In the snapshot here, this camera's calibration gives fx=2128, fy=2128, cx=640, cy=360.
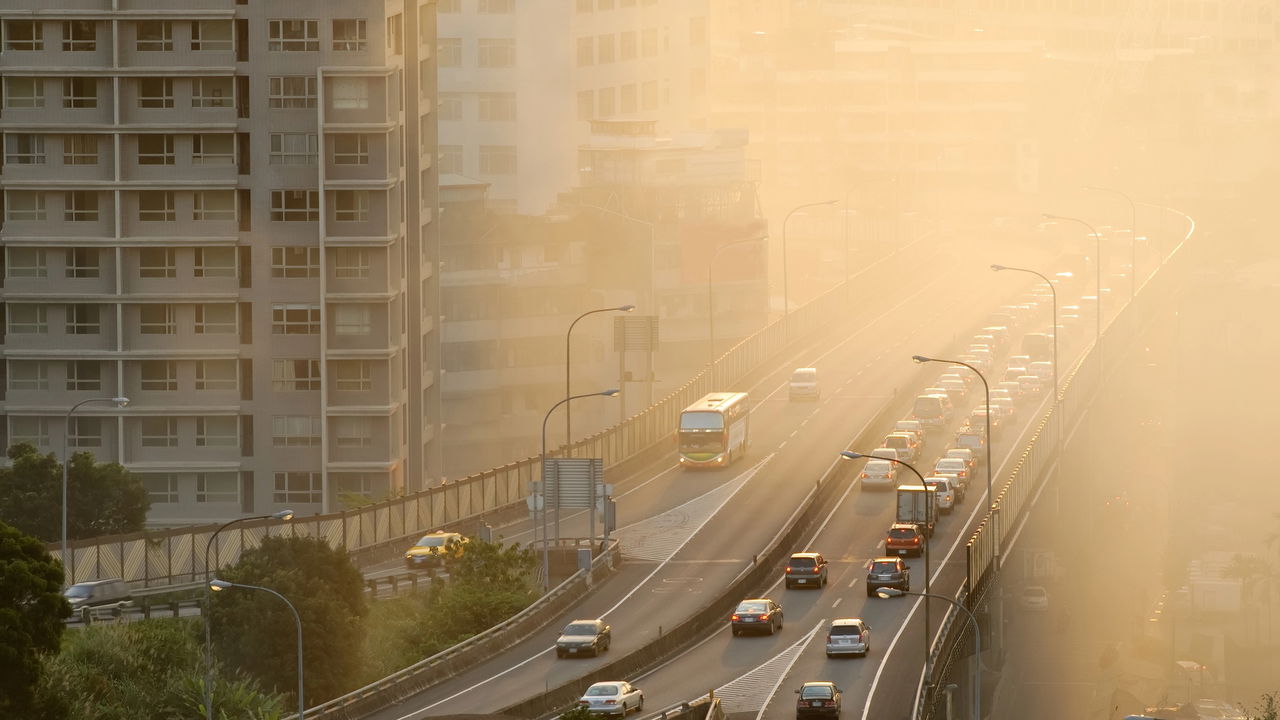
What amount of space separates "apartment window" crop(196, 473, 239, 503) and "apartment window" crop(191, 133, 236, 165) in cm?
1616

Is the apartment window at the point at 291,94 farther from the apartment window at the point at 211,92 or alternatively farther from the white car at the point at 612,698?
the white car at the point at 612,698

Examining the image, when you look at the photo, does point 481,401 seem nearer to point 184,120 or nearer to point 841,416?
point 841,416

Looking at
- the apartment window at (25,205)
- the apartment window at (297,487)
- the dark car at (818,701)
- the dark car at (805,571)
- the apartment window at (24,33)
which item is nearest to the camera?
the dark car at (818,701)

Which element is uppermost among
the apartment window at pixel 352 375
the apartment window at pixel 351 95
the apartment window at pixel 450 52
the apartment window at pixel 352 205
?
the apartment window at pixel 450 52

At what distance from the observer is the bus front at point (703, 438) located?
355 feet

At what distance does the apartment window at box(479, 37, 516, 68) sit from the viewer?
6818 inches

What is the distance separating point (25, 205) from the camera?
360ft

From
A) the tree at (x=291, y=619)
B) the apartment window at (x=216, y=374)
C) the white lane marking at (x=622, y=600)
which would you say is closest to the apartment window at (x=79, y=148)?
the apartment window at (x=216, y=374)

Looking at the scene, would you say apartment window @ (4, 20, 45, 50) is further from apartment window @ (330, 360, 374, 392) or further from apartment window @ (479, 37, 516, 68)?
apartment window @ (479, 37, 516, 68)

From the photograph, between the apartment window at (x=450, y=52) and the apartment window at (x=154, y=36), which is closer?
the apartment window at (x=154, y=36)

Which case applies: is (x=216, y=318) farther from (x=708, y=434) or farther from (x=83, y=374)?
(x=708, y=434)

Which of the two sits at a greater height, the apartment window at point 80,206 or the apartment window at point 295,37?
the apartment window at point 295,37

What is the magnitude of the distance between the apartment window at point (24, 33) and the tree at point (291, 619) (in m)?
40.9

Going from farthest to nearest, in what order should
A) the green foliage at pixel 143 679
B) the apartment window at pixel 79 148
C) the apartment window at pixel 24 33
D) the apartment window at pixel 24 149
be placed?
1. the apartment window at pixel 79 148
2. the apartment window at pixel 24 149
3. the apartment window at pixel 24 33
4. the green foliage at pixel 143 679
